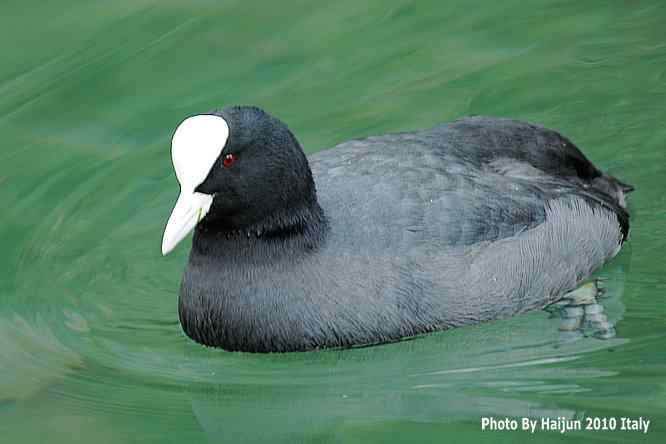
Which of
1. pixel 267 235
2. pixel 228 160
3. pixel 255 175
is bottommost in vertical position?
pixel 267 235

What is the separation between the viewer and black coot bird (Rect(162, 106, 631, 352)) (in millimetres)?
5406

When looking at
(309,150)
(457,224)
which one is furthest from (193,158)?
(309,150)

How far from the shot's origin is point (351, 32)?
8.94m

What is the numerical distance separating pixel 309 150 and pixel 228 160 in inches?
90.4

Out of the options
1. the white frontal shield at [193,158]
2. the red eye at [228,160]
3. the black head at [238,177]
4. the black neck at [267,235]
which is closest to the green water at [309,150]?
the black neck at [267,235]

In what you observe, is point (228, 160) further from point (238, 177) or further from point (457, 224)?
point (457, 224)

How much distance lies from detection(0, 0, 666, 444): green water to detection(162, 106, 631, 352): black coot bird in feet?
0.45

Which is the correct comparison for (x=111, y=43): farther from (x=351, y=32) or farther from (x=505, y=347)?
(x=505, y=347)

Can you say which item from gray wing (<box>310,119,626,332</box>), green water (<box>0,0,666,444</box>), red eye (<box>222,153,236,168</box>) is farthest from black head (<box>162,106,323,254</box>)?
green water (<box>0,0,666,444</box>)

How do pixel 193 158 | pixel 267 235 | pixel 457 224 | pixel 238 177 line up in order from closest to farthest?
pixel 193 158 → pixel 238 177 → pixel 267 235 → pixel 457 224

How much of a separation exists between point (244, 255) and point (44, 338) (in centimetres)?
105

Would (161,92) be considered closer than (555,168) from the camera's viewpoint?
No

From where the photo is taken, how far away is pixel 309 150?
7637 millimetres

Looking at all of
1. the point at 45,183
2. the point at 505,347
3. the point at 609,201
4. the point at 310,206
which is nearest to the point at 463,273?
the point at 505,347
